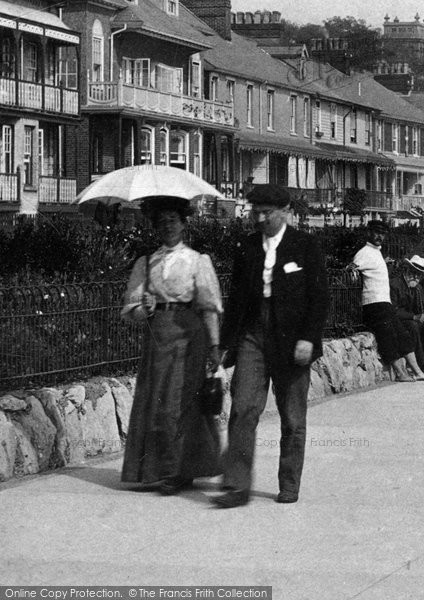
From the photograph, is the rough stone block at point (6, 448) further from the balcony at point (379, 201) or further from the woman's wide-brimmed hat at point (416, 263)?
the balcony at point (379, 201)

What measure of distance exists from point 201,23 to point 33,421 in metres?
51.4

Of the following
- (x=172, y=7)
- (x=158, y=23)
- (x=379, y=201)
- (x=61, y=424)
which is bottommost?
(x=61, y=424)

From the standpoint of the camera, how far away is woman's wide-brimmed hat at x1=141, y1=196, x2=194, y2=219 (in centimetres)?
903

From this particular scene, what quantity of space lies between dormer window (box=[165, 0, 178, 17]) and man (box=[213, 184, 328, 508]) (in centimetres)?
4797

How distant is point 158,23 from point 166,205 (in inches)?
1759

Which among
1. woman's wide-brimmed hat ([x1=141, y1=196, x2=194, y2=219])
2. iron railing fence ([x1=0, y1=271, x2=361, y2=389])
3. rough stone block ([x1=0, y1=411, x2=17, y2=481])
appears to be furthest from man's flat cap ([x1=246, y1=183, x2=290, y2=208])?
iron railing fence ([x1=0, y1=271, x2=361, y2=389])

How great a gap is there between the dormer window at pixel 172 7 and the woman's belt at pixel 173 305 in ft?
157

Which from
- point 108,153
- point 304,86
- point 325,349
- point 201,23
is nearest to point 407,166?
point 304,86

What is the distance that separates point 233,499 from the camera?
28.3ft

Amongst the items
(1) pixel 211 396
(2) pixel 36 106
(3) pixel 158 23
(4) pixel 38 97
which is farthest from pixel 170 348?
(3) pixel 158 23

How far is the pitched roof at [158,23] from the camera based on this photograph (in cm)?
4966

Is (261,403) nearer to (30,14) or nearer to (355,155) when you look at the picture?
(30,14)

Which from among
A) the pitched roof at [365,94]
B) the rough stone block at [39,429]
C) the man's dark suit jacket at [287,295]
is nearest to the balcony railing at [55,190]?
the pitched roof at [365,94]

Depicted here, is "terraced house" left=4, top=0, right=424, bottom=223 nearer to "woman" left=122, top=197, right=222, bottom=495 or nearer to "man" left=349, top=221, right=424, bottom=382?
"man" left=349, top=221, right=424, bottom=382
